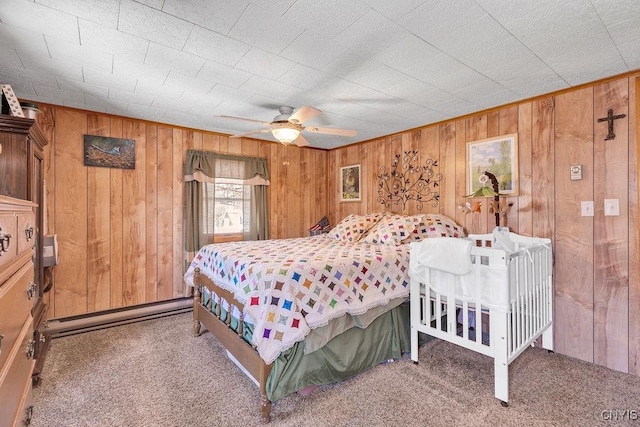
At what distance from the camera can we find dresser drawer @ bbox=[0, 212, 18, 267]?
2.87ft

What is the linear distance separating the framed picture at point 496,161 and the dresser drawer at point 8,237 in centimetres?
331

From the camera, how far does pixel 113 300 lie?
3.29m

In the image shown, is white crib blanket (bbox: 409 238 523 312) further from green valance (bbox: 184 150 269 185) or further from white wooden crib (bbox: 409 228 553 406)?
green valance (bbox: 184 150 269 185)

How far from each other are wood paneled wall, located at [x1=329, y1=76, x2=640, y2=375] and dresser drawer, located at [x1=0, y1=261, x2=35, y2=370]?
334cm

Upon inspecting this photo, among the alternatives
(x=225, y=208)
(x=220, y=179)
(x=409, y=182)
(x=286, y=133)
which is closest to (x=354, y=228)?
(x=409, y=182)

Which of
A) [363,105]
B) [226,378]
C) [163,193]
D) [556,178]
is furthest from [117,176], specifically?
[556,178]

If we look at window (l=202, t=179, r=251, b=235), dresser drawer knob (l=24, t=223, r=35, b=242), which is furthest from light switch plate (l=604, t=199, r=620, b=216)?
window (l=202, t=179, r=251, b=235)

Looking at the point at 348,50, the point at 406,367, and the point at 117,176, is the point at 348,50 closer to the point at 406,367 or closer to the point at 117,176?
the point at 406,367

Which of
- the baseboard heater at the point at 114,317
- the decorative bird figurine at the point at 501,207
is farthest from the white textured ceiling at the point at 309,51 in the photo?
the baseboard heater at the point at 114,317

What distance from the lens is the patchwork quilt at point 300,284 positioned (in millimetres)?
1800

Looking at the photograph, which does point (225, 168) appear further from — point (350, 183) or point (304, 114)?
point (304, 114)

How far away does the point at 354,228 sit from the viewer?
3578mm

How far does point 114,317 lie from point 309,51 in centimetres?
329

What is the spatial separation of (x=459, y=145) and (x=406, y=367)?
226cm
